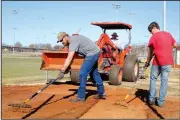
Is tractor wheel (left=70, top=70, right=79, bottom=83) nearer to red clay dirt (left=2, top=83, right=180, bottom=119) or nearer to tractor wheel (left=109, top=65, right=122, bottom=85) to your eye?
tractor wheel (left=109, top=65, right=122, bottom=85)

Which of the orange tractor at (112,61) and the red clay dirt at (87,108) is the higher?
the orange tractor at (112,61)

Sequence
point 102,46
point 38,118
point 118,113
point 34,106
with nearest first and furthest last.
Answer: point 38,118 → point 118,113 → point 34,106 → point 102,46

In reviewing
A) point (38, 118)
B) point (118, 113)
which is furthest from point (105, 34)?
point (38, 118)

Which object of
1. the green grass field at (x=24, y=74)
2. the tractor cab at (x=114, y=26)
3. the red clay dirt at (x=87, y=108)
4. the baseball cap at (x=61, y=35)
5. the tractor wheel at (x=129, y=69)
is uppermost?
the tractor cab at (x=114, y=26)

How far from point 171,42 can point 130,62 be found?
544cm

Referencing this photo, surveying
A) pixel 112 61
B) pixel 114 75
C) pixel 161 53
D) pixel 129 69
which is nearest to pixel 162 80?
pixel 161 53

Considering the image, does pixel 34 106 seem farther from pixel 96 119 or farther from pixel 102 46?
pixel 102 46

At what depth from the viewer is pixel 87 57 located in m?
8.15

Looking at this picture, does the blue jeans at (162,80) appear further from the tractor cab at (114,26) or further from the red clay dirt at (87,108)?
the tractor cab at (114,26)

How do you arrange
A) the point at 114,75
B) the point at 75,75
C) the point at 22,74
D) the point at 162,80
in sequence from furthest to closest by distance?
the point at 22,74 < the point at 75,75 < the point at 114,75 < the point at 162,80

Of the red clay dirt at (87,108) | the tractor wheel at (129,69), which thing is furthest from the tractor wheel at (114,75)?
the red clay dirt at (87,108)

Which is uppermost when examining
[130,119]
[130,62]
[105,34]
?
[105,34]

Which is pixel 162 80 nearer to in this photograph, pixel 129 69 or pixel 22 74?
pixel 129 69

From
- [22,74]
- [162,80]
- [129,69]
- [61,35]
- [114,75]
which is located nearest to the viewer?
[61,35]
